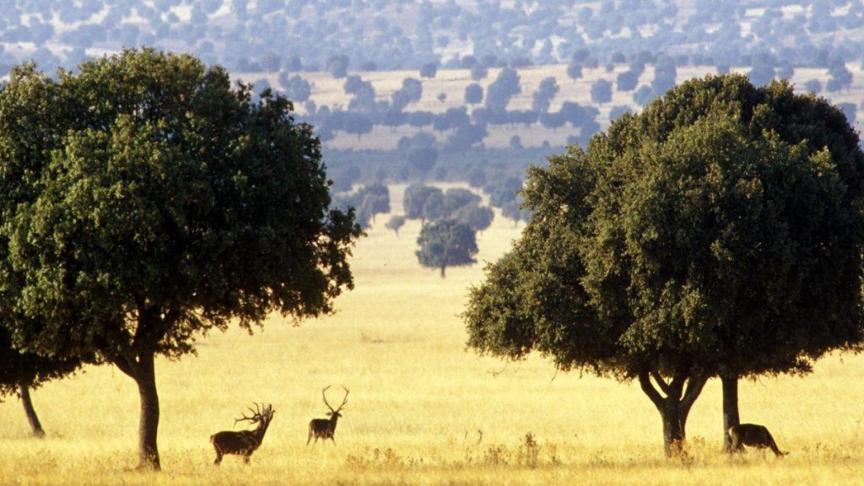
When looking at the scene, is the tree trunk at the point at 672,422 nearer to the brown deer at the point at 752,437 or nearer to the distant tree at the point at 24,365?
the brown deer at the point at 752,437

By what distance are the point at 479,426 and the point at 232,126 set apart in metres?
20.9

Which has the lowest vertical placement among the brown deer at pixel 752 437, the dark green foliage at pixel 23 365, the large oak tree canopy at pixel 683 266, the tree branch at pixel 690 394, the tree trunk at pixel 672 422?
the brown deer at pixel 752 437

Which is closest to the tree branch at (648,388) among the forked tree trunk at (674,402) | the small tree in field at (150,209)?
the forked tree trunk at (674,402)

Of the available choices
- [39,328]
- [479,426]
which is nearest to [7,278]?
[39,328]

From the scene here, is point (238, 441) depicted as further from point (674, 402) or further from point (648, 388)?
point (674, 402)

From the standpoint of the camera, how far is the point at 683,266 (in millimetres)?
31516

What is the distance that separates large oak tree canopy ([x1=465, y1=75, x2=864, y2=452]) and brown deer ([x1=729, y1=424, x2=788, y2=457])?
123 centimetres

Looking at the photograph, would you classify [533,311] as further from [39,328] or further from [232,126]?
[39,328]

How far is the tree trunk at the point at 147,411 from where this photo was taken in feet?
101

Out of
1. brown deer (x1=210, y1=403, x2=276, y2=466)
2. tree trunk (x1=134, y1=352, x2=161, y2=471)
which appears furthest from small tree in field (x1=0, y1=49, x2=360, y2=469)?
brown deer (x1=210, y1=403, x2=276, y2=466)

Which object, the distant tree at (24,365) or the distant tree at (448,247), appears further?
the distant tree at (448,247)

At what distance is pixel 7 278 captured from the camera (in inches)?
1105

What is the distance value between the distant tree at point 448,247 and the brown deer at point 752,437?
117 meters

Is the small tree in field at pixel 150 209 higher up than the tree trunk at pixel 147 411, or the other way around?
the small tree in field at pixel 150 209
